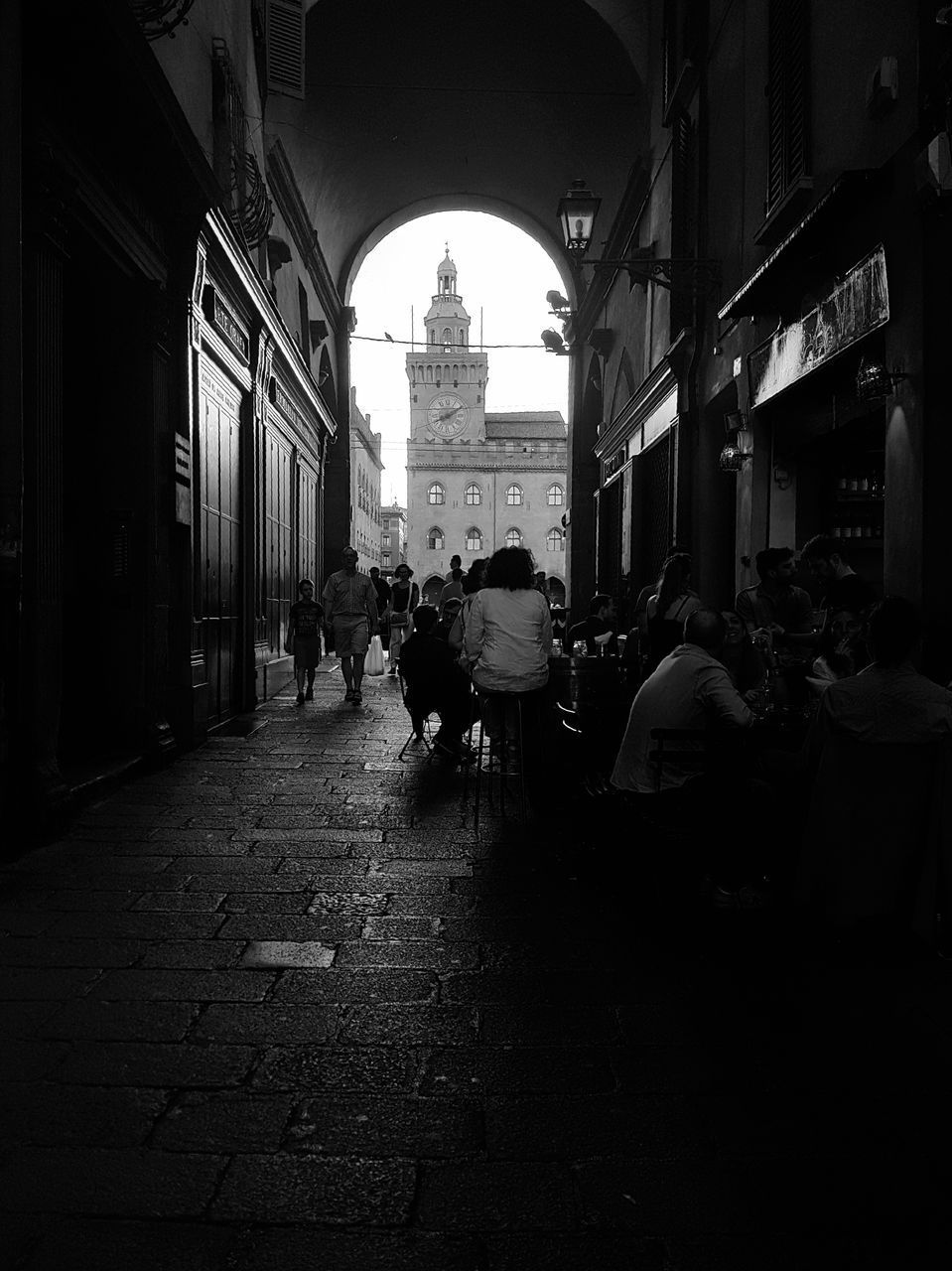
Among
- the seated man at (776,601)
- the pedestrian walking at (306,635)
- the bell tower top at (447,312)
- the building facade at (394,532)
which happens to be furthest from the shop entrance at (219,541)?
the building facade at (394,532)

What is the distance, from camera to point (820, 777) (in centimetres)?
436

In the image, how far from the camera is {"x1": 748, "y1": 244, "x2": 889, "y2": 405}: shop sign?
719 centimetres

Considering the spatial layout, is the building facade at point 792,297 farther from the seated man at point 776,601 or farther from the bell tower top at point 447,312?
the bell tower top at point 447,312

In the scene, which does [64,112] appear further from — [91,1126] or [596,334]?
[596,334]

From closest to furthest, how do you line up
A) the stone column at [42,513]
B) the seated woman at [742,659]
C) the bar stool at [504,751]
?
1. the stone column at [42,513]
2. the seated woman at [742,659]
3. the bar stool at [504,751]

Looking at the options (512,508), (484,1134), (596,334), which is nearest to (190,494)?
(484,1134)

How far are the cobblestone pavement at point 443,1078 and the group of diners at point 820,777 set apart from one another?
0.89ft

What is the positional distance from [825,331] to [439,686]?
401 cm

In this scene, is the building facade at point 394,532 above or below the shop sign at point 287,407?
above

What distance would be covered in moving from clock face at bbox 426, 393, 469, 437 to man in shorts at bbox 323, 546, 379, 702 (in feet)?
224

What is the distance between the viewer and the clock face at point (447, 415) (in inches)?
3211

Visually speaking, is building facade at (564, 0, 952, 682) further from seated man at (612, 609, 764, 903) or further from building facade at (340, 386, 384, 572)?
building facade at (340, 386, 384, 572)

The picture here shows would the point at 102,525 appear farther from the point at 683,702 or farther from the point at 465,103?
the point at 465,103

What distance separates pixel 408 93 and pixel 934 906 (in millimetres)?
18842
